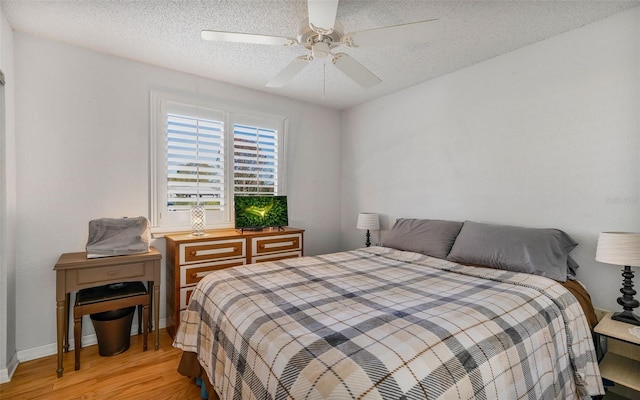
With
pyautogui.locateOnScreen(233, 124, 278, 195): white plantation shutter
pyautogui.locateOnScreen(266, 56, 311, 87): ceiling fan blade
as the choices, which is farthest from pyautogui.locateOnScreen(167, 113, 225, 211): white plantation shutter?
pyautogui.locateOnScreen(266, 56, 311, 87): ceiling fan blade

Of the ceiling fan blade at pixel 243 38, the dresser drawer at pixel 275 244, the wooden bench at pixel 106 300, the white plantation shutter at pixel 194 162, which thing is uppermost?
the ceiling fan blade at pixel 243 38

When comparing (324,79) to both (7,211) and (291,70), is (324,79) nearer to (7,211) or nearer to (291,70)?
(291,70)

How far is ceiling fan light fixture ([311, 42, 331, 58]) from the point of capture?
1.73 meters

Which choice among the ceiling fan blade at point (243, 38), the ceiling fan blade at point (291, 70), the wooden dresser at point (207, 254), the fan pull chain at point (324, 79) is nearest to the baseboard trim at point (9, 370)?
the wooden dresser at point (207, 254)

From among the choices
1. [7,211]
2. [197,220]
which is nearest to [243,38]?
[197,220]

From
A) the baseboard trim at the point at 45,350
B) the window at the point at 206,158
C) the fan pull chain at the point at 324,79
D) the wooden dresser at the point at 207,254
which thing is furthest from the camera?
the window at the point at 206,158

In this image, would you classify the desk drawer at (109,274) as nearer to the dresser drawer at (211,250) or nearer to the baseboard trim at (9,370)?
the dresser drawer at (211,250)

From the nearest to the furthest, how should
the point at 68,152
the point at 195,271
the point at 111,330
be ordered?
the point at 111,330 → the point at 68,152 → the point at 195,271

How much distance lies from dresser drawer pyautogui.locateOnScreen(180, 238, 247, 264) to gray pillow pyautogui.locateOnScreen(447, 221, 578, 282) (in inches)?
77.8

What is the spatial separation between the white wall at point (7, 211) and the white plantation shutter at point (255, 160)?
5.72ft

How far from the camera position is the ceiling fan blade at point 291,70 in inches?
75.6

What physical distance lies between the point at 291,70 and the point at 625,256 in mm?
2362

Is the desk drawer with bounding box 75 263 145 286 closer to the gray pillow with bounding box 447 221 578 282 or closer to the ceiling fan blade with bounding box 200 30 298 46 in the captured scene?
the ceiling fan blade with bounding box 200 30 298 46

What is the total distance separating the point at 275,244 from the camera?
316cm
